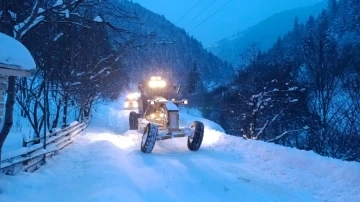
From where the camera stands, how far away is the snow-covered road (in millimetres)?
6562

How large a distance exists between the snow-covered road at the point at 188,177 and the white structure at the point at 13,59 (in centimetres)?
234

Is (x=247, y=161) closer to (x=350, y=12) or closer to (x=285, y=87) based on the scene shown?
(x=285, y=87)

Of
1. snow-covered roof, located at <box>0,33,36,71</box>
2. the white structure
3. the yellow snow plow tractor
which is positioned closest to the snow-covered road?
the yellow snow plow tractor

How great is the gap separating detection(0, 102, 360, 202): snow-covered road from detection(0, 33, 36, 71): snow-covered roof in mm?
2449

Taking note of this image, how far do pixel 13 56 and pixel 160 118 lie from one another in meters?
8.09

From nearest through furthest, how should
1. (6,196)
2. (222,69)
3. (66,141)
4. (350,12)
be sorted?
(6,196)
(66,141)
(350,12)
(222,69)

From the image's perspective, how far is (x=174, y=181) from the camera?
7582mm

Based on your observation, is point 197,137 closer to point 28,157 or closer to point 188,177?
point 188,177

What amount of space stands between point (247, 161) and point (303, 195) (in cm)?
327

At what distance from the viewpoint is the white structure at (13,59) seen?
573 cm

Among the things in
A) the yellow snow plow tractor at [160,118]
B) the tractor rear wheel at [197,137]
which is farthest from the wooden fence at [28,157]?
the tractor rear wheel at [197,137]

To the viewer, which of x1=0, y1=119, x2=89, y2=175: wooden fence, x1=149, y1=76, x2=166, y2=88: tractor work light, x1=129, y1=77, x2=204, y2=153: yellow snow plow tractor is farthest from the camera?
A: x1=149, y1=76, x2=166, y2=88: tractor work light

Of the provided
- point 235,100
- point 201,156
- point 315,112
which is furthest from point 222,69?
point 201,156

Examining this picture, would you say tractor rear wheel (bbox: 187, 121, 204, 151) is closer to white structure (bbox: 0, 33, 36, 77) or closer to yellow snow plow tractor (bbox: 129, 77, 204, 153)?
yellow snow plow tractor (bbox: 129, 77, 204, 153)
